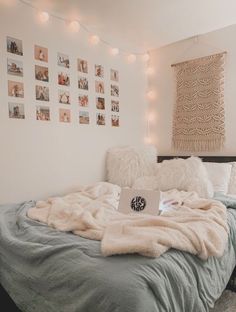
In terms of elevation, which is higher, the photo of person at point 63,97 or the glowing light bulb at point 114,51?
the glowing light bulb at point 114,51

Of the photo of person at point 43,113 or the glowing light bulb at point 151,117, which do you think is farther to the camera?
the glowing light bulb at point 151,117

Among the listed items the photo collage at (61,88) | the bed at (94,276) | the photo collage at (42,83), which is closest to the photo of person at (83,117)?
the photo collage at (61,88)

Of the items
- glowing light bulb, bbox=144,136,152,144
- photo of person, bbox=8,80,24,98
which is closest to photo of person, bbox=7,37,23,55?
photo of person, bbox=8,80,24,98

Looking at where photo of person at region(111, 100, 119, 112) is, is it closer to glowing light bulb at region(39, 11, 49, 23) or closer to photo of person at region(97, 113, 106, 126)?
photo of person at region(97, 113, 106, 126)

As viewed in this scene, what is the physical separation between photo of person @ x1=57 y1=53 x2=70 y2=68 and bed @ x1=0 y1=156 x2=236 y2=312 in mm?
1598

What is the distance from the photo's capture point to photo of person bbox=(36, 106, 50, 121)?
2.38m

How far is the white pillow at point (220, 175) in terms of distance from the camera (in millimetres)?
2490

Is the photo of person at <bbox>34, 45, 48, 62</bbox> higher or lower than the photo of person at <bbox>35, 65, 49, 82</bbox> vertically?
higher

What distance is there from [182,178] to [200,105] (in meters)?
0.94

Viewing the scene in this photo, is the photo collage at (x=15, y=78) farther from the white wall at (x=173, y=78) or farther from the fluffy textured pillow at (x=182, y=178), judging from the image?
the white wall at (x=173, y=78)

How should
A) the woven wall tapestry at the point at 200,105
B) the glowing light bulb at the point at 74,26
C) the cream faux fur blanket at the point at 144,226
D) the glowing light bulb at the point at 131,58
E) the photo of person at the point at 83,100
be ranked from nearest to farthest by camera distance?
the cream faux fur blanket at the point at 144,226 < the glowing light bulb at the point at 74,26 < the photo of person at the point at 83,100 < the woven wall tapestry at the point at 200,105 < the glowing light bulb at the point at 131,58

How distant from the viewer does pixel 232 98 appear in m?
2.77

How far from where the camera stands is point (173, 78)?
3195 millimetres

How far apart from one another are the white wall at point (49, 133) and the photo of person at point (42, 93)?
4cm
